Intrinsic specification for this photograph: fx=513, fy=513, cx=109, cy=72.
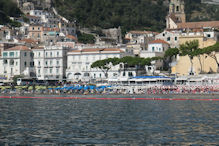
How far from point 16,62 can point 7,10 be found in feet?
122

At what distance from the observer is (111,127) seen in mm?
40125

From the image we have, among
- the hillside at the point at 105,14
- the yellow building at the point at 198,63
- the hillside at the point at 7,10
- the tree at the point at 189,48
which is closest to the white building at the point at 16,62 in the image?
the hillside at the point at 7,10

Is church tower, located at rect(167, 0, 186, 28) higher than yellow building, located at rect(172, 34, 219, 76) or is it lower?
higher

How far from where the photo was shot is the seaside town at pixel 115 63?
96812 millimetres

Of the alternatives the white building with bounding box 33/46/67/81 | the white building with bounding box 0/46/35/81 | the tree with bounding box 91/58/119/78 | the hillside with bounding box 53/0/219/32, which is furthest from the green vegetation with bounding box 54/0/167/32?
the tree with bounding box 91/58/119/78

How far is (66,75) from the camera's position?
385ft

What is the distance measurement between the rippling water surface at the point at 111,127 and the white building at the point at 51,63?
6451 cm

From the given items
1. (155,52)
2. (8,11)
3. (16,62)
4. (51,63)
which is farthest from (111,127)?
(8,11)

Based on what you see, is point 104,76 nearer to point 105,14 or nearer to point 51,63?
point 51,63

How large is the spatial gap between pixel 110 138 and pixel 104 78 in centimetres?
7511

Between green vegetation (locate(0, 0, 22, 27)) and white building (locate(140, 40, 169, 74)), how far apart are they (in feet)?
165

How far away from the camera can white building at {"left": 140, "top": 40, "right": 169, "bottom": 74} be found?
4328 inches

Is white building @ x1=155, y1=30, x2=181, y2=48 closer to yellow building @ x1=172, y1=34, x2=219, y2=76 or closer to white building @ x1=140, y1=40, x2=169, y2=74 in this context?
white building @ x1=140, y1=40, x2=169, y2=74

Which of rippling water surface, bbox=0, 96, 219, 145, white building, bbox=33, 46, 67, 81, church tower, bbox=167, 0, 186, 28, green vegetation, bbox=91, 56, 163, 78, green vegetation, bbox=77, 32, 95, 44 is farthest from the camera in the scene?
church tower, bbox=167, 0, 186, 28
